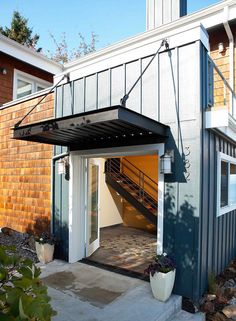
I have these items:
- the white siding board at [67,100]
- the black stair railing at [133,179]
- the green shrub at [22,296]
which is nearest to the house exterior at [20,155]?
the white siding board at [67,100]

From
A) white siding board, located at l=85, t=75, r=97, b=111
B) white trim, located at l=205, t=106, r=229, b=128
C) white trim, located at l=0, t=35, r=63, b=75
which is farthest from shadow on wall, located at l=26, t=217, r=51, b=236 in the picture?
white trim, located at l=0, t=35, r=63, b=75

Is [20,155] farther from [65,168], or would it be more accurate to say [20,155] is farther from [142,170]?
[142,170]

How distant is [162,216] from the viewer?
4.35 metres

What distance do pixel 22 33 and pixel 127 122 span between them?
18.7m

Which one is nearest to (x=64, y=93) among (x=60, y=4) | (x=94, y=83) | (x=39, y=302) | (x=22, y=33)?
(x=94, y=83)

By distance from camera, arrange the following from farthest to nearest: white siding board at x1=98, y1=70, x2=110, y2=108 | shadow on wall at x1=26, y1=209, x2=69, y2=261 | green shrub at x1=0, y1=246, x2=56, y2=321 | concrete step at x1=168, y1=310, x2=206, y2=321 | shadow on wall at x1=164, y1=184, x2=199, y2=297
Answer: shadow on wall at x1=26, y1=209, x2=69, y2=261, white siding board at x1=98, y1=70, x2=110, y2=108, shadow on wall at x1=164, y1=184, x2=199, y2=297, concrete step at x1=168, y1=310, x2=206, y2=321, green shrub at x1=0, y1=246, x2=56, y2=321

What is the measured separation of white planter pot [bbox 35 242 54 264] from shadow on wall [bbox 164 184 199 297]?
7.67 ft

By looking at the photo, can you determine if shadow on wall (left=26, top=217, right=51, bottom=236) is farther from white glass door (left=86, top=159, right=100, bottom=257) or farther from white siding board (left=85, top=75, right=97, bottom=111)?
white siding board (left=85, top=75, right=97, bottom=111)

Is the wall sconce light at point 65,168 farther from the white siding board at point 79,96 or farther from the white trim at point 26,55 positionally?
the white trim at point 26,55

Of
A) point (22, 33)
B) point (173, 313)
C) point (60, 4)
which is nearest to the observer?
point (173, 313)

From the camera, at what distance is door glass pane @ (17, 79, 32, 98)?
934 centimetres

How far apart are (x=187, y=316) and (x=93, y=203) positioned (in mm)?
2989

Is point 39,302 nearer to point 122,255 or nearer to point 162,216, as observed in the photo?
point 162,216

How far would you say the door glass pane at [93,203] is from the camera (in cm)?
591
